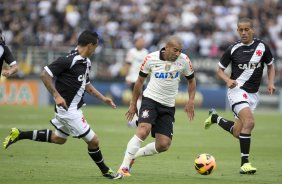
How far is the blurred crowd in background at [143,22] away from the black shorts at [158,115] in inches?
742

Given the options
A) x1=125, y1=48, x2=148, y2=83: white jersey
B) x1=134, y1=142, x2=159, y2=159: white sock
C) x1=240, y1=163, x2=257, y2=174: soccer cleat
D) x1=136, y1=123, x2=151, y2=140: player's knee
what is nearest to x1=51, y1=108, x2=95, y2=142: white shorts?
x1=136, y1=123, x2=151, y2=140: player's knee

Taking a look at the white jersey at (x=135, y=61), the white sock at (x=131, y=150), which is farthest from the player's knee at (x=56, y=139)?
the white jersey at (x=135, y=61)

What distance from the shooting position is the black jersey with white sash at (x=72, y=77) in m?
10.7

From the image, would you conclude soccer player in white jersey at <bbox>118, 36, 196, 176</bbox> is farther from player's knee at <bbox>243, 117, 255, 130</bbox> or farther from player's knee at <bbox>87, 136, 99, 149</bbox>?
player's knee at <bbox>243, 117, 255, 130</bbox>

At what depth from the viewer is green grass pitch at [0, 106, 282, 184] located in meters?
10.9

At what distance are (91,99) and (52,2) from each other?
614 centimetres

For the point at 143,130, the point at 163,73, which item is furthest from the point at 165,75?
the point at 143,130

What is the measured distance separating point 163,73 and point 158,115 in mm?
698

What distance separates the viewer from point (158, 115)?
37.5ft

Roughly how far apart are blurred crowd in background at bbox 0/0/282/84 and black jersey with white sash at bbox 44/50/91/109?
19461 millimetres

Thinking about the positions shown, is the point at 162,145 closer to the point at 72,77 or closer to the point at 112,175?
the point at 112,175

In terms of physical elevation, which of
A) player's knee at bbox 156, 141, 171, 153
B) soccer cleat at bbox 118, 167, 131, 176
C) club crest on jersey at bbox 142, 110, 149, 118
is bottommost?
soccer cleat at bbox 118, 167, 131, 176

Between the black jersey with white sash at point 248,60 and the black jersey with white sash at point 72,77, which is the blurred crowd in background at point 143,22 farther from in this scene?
the black jersey with white sash at point 72,77

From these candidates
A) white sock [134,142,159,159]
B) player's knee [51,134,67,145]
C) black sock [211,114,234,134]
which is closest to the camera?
white sock [134,142,159,159]
